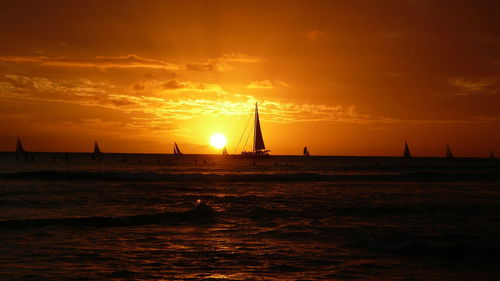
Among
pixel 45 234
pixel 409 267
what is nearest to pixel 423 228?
pixel 409 267

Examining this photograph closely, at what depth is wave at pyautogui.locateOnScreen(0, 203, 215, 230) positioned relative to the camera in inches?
829

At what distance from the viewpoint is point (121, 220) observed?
22.5 m

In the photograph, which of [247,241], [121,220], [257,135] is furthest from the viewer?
[257,135]

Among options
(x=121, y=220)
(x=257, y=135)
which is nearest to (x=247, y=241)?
(x=121, y=220)

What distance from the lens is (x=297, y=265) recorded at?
14055 mm

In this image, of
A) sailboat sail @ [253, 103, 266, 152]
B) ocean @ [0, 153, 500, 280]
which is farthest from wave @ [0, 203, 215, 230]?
sailboat sail @ [253, 103, 266, 152]

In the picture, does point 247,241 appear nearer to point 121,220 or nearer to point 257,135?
point 121,220

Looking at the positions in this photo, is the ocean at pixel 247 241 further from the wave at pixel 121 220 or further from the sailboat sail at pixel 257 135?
the sailboat sail at pixel 257 135

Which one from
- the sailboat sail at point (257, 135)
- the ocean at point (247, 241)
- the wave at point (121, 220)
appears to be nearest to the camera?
the ocean at point (247, 241)

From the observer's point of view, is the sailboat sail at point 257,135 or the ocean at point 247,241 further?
the sailboat sail at point 257,135

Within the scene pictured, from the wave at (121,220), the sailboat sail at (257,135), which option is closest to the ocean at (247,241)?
the wave at (121,220)

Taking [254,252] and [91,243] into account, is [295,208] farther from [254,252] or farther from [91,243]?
[91,243]

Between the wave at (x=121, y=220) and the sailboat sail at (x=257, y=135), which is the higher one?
the sailboat sail at (x=257, y=135)

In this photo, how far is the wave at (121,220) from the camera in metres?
21.0
